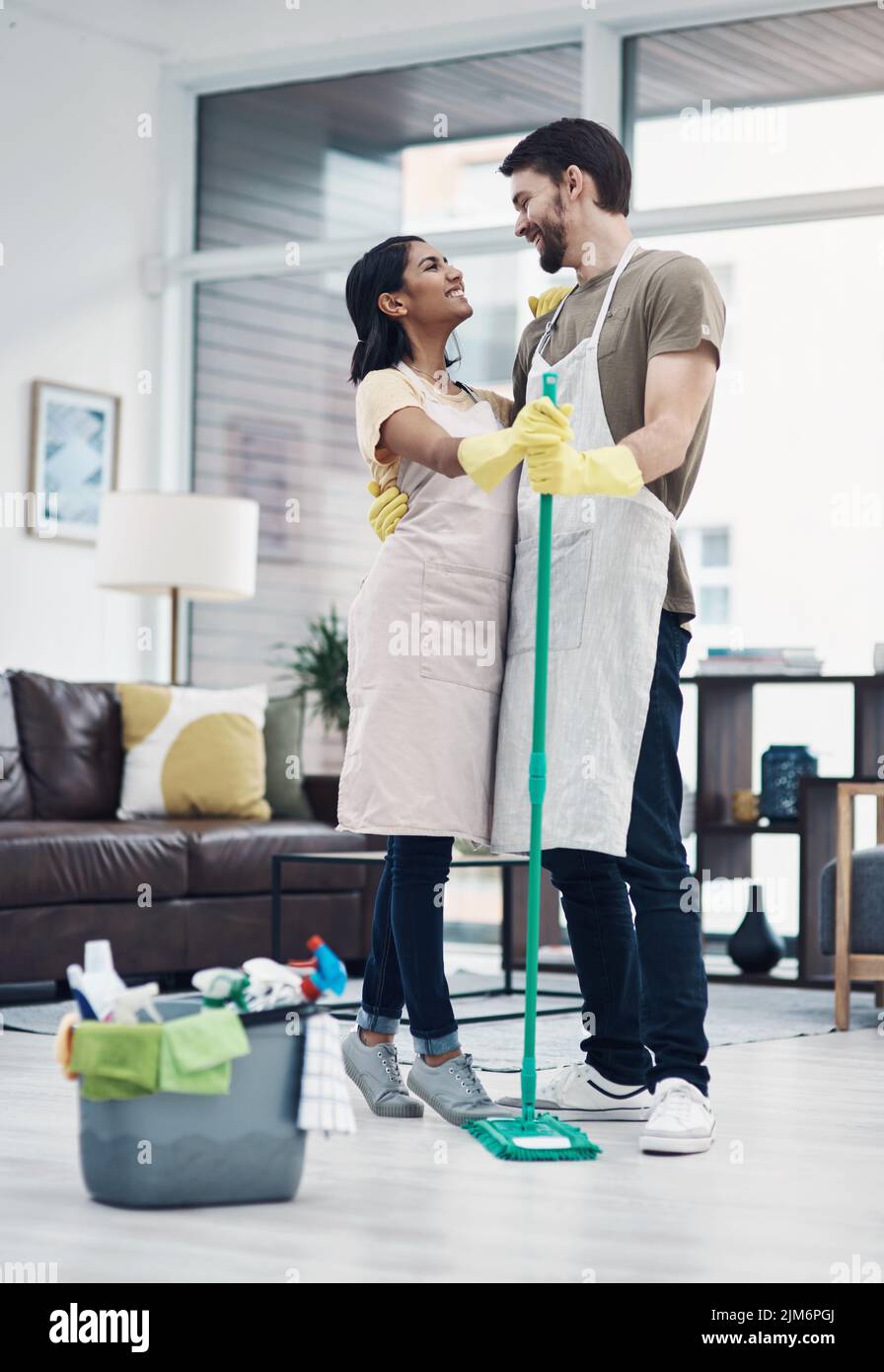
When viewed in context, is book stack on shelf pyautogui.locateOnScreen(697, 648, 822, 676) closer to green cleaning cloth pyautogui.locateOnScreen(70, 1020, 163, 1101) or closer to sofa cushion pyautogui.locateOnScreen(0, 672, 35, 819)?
sofa cushion pyautogui.locateOnScreen(0, 672, 35, 819)

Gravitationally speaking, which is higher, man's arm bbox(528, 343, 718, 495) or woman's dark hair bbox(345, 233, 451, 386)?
woman's dark hair bbox(345, 233, 451, 386)

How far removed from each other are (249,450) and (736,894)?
243 cm

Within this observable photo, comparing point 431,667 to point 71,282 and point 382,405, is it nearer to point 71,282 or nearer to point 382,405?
point 382,405

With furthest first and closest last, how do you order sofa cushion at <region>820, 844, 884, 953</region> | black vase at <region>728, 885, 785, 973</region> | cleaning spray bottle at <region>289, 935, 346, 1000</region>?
black vase at <region>728, 885, 785, 973</region>, sofa cushion at <region>820, 844, 884, 953</region>, cleaning spray bottle at <region>289, 935, 346, 1000</region>

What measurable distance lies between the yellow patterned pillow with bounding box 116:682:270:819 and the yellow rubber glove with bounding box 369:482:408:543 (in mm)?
2380

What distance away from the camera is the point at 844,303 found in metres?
5.52

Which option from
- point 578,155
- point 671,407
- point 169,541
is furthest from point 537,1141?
point 169,541

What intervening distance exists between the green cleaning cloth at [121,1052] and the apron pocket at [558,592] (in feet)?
2.65

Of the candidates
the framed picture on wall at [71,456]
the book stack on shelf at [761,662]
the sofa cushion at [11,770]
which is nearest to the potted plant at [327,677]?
the framed picture on wall at [71,456]

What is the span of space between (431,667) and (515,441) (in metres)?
0.39

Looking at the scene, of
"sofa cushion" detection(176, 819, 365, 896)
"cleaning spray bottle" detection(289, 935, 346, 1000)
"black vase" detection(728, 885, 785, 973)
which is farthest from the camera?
"black vase" detection(728, 885, 785, 973)

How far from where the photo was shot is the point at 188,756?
16.1 feet

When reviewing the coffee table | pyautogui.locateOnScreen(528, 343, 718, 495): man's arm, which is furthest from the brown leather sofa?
pyautogui.locateOnScreen(528, 343, 718, 495): man's arm

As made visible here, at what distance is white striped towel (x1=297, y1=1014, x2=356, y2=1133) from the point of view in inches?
79.1
